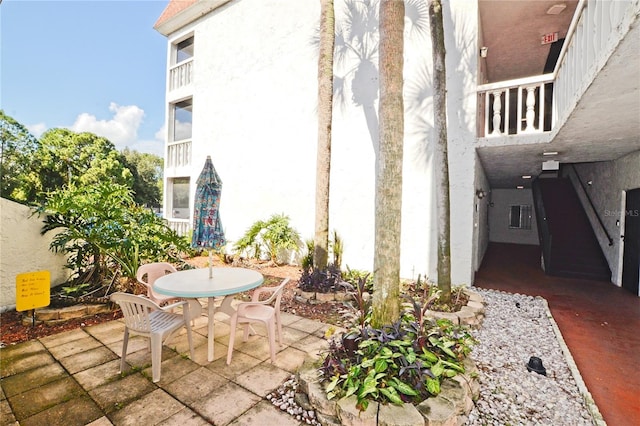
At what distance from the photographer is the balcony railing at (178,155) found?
424 inches

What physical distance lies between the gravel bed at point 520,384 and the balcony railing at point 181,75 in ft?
38.3

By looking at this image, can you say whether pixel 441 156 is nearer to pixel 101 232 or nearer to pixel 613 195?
pixel 101 232

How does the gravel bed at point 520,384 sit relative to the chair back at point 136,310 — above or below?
below

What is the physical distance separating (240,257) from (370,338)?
675 centimetres

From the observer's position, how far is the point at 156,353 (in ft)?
8.50

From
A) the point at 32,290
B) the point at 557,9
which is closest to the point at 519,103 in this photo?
the point at 557,9

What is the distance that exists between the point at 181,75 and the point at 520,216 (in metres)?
16.4

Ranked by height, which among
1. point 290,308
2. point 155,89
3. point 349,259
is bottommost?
point 290,308

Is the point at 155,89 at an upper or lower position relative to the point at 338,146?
upper

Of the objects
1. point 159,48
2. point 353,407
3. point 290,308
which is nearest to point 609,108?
point 353,407

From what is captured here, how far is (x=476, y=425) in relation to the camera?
214cm

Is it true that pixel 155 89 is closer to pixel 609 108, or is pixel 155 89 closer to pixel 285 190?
pixel 285 190

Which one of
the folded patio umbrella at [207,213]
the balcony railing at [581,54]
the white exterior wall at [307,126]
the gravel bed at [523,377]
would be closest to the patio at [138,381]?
the gravel bed at [523,377]

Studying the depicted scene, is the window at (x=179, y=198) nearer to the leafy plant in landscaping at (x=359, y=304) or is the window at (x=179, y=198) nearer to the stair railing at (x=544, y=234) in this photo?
the leafy plant in landscaping at (x=359, y=304)
